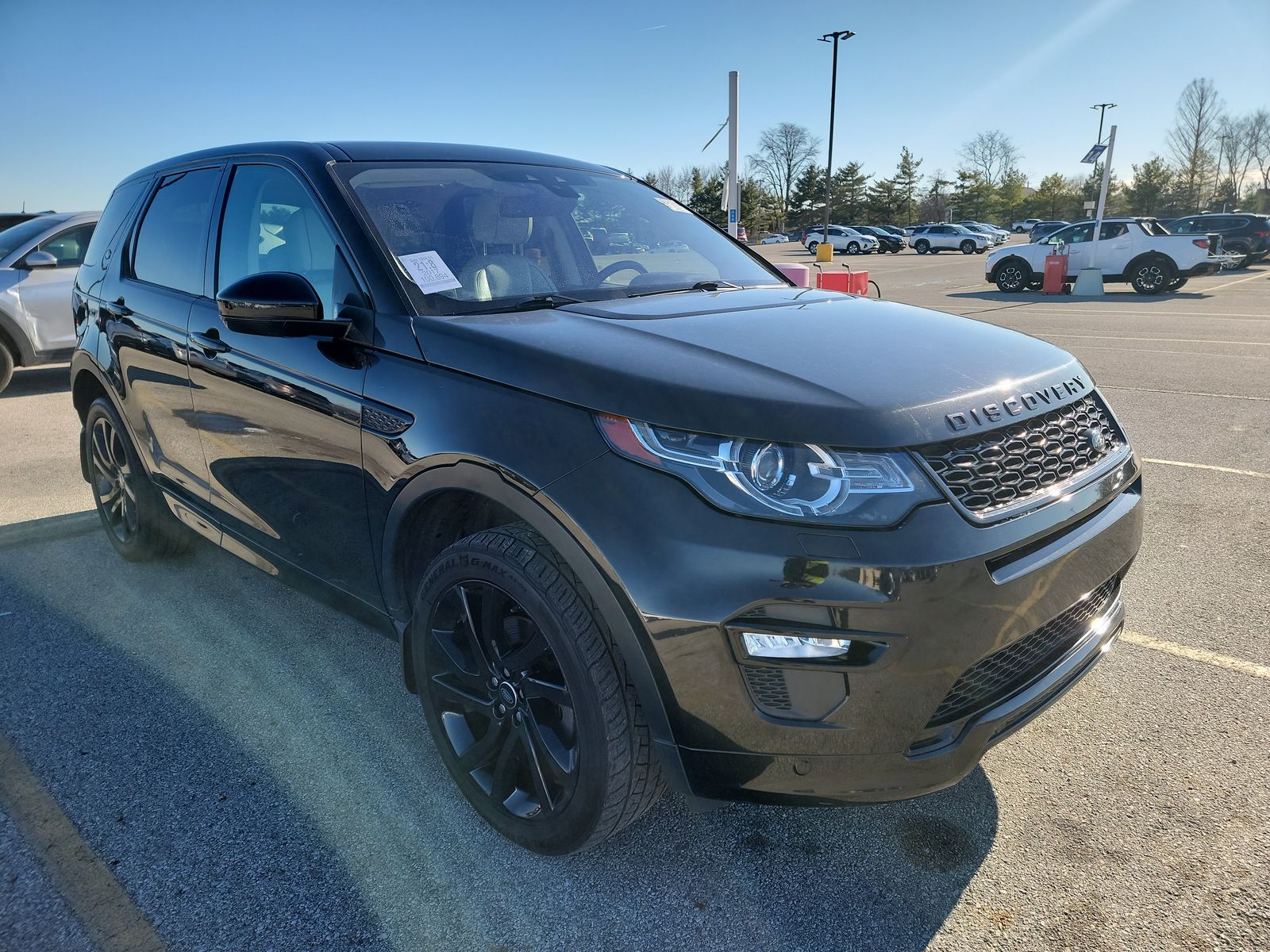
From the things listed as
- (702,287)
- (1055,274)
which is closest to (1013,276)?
(1055,274)

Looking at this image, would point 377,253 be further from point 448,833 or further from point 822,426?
point 448,833

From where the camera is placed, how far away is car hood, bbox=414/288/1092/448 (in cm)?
181

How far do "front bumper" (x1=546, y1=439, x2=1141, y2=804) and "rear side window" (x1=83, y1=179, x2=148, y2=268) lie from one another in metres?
3.18

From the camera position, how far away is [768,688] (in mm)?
1745

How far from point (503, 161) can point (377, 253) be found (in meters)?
0.92

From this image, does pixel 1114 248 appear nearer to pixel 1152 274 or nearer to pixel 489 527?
pixel 1152 274

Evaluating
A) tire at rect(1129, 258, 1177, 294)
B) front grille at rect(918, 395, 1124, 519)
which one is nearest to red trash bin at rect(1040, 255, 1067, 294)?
tire at rect(1129, 258, 1177, 294)

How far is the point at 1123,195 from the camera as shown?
272ft

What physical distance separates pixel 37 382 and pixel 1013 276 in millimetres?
18668

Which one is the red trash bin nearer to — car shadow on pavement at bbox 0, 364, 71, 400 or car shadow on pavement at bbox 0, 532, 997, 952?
car shadow on pavement at bbox 0, 364, 71, 400

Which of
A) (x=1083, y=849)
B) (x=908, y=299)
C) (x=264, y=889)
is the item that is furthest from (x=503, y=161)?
(x=908, y=299)

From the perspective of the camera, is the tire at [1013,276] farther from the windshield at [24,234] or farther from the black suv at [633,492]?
the black suv at [633,492]

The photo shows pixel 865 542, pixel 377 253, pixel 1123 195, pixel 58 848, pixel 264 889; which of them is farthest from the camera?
pixel 1123 195

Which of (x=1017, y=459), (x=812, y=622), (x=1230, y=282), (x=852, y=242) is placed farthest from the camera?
(x=852, y=242)
